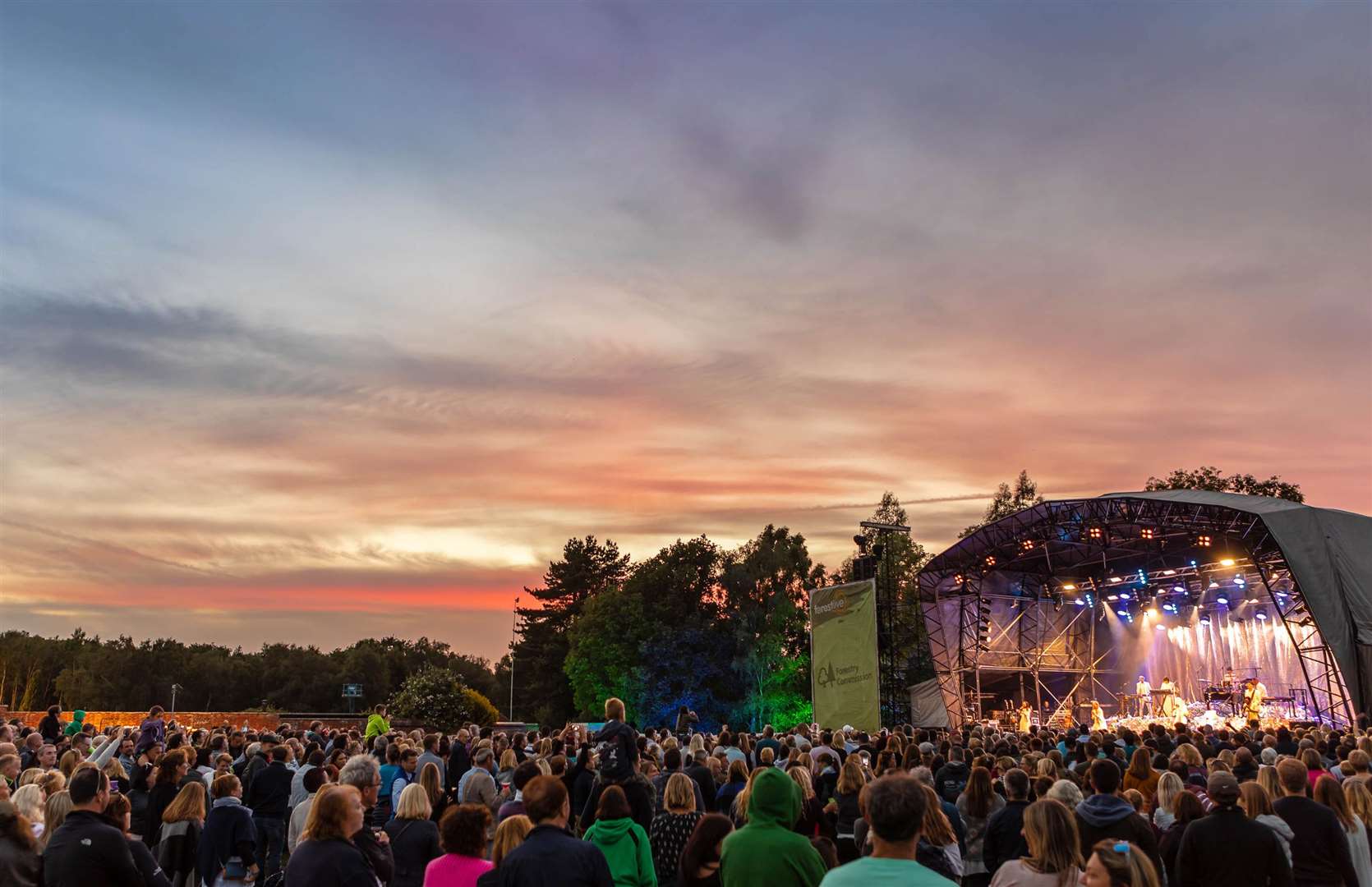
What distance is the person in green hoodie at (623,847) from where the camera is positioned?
210 inches

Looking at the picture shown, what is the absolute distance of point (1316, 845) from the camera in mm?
6082

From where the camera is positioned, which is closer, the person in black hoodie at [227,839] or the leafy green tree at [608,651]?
the person in black hoodie at [227,839]

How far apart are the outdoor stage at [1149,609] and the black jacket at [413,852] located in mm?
21133

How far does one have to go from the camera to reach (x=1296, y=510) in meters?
22.1

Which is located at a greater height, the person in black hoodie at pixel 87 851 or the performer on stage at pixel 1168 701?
the performer on stage at pixel 1168 701

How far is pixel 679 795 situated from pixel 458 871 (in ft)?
5.53

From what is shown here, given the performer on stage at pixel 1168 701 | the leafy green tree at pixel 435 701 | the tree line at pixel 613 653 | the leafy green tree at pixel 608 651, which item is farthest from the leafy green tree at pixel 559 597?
the performer on stage at pixel 1168 701

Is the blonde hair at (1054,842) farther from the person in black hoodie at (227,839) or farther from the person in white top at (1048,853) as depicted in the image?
the person in black hoodie at (227,839)

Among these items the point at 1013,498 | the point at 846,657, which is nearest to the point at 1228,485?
the point at 1013,498

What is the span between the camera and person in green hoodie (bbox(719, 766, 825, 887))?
13.5 ft

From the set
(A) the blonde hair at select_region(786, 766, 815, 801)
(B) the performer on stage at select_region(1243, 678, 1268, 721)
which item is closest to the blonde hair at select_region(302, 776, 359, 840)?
(A) the blonde hair at select_region(786, 766, 815, 801)

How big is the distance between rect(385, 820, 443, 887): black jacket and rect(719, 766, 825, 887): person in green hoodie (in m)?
2.55

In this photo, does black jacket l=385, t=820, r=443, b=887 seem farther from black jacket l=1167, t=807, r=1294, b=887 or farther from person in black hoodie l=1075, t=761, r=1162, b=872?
black jacket l=1167, t=807, r=1294, b=887

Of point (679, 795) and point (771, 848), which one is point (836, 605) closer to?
point (679, 795)
